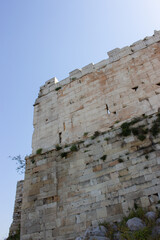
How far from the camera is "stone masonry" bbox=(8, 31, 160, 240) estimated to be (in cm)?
645

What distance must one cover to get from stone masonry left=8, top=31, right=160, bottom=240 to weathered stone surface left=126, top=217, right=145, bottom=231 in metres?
0.86

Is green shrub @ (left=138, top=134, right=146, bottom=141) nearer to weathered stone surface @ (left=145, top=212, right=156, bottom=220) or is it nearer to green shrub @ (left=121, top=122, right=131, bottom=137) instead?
green shrub @ (left=121, top=122, right=131, bottom=137)

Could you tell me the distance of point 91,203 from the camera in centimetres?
670

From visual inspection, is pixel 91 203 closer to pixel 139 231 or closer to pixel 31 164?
pixel 139 231

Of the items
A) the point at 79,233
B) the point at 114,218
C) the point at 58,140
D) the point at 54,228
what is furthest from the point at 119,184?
the point at 58,140

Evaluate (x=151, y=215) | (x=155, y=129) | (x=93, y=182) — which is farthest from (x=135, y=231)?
(x=155, y=129)

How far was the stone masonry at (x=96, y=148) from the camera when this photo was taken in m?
6.45

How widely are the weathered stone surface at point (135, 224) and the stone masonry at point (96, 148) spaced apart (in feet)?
2.82

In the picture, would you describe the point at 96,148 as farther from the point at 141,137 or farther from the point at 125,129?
the point at 141,137

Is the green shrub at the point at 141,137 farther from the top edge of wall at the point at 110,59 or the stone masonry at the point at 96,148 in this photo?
the top edge of wall at the point at 110,59

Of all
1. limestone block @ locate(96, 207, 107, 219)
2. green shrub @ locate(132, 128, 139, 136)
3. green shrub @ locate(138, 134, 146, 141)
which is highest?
green shrub @ locate(132, 128, 139, 136)

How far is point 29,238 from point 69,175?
236cm

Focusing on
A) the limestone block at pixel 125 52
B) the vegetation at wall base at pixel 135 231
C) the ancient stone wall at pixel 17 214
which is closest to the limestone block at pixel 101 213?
the vegetation at wall base at pixel 135 231

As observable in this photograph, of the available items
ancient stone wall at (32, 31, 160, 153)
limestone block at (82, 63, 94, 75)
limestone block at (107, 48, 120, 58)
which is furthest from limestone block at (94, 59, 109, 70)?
limestone block at (107, 48, 120, 58)
